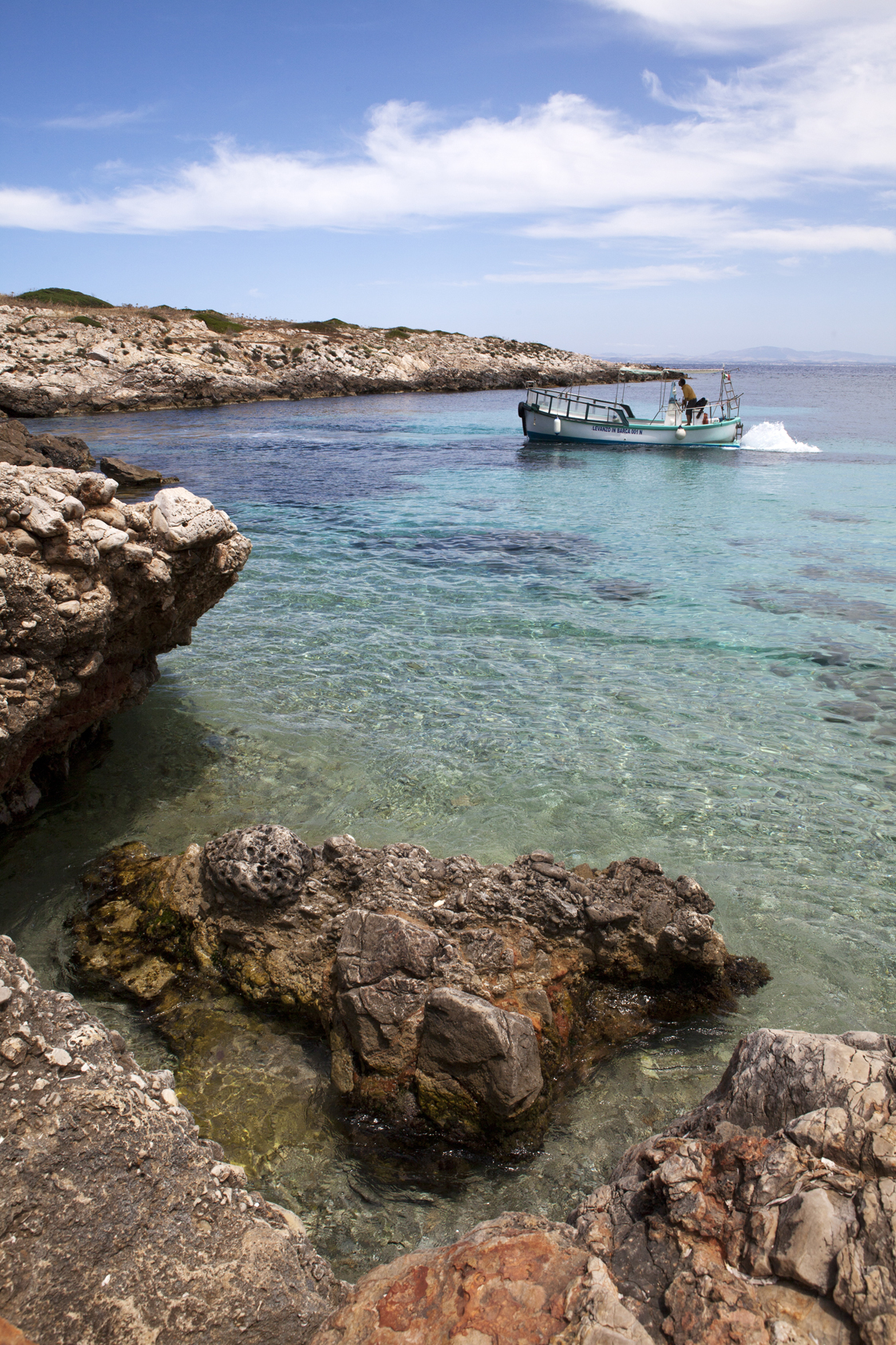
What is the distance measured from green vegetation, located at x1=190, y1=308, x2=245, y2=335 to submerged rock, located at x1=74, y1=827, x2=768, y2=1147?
64.1 meters

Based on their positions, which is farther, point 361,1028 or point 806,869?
point 806,869

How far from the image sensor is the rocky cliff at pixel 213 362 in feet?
152

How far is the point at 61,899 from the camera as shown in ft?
18.7

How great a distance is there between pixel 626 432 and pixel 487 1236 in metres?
36.6

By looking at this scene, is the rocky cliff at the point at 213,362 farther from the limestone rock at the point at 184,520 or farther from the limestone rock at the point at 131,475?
the limestone rock at the point at 184,520

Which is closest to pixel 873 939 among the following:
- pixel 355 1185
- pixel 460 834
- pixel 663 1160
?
pixel 460 834

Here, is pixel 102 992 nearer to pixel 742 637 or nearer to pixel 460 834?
pixel 460 834

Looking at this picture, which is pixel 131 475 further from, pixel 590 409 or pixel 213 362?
pixel 213 362

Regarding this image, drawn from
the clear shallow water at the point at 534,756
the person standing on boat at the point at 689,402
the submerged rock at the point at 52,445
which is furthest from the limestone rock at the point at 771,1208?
the person standing on boat at the point at 689,402

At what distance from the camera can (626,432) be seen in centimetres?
3603

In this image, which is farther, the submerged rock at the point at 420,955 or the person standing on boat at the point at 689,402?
the person standing on boat at the point at 689,402

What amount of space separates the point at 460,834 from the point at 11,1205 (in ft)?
14.7

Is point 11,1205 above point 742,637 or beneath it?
above

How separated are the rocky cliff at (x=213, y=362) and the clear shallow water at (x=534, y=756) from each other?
34.4 meters
